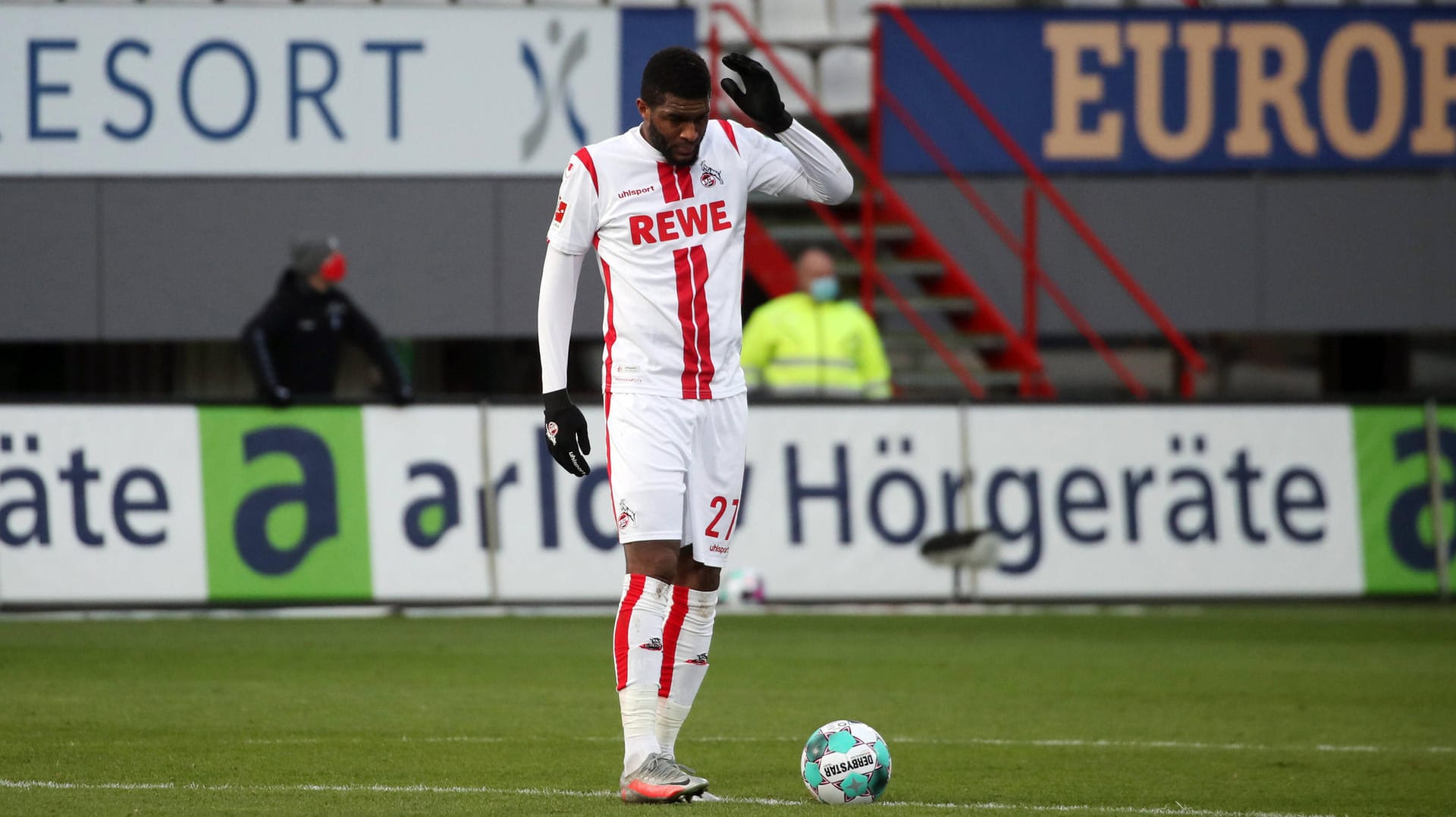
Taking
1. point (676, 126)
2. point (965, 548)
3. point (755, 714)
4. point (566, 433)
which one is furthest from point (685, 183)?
point (965, 548)

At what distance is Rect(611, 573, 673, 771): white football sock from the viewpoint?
236 inches

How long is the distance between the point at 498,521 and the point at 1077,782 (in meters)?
6.82

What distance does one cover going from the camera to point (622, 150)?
6188 millimetres

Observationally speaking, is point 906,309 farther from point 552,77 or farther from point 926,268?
point 552,77

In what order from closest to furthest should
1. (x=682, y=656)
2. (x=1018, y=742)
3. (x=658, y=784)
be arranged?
(x=658, y=784)
(x=682, y=656)
(x=1018, y=742)

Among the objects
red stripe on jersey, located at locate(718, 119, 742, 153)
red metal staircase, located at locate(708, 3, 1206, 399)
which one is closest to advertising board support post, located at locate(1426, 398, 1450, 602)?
red metal staircase, located at locate(708, 3, 1206, 399)

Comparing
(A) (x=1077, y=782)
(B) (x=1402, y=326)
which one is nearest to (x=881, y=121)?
(B) (x=1402, y=326)

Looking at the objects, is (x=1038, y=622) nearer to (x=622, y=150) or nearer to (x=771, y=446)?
(x=771, y=446)

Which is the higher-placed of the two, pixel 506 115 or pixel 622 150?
pixel 506 115

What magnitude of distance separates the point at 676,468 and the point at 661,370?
31cm

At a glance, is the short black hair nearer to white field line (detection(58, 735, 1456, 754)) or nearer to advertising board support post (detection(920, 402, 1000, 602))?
white field line (detection(58, 735, 1456, 754))

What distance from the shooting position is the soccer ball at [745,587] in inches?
507

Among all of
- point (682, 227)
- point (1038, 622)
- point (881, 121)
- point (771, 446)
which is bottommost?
point (1038, 622)

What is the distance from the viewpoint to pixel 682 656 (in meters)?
6.20
